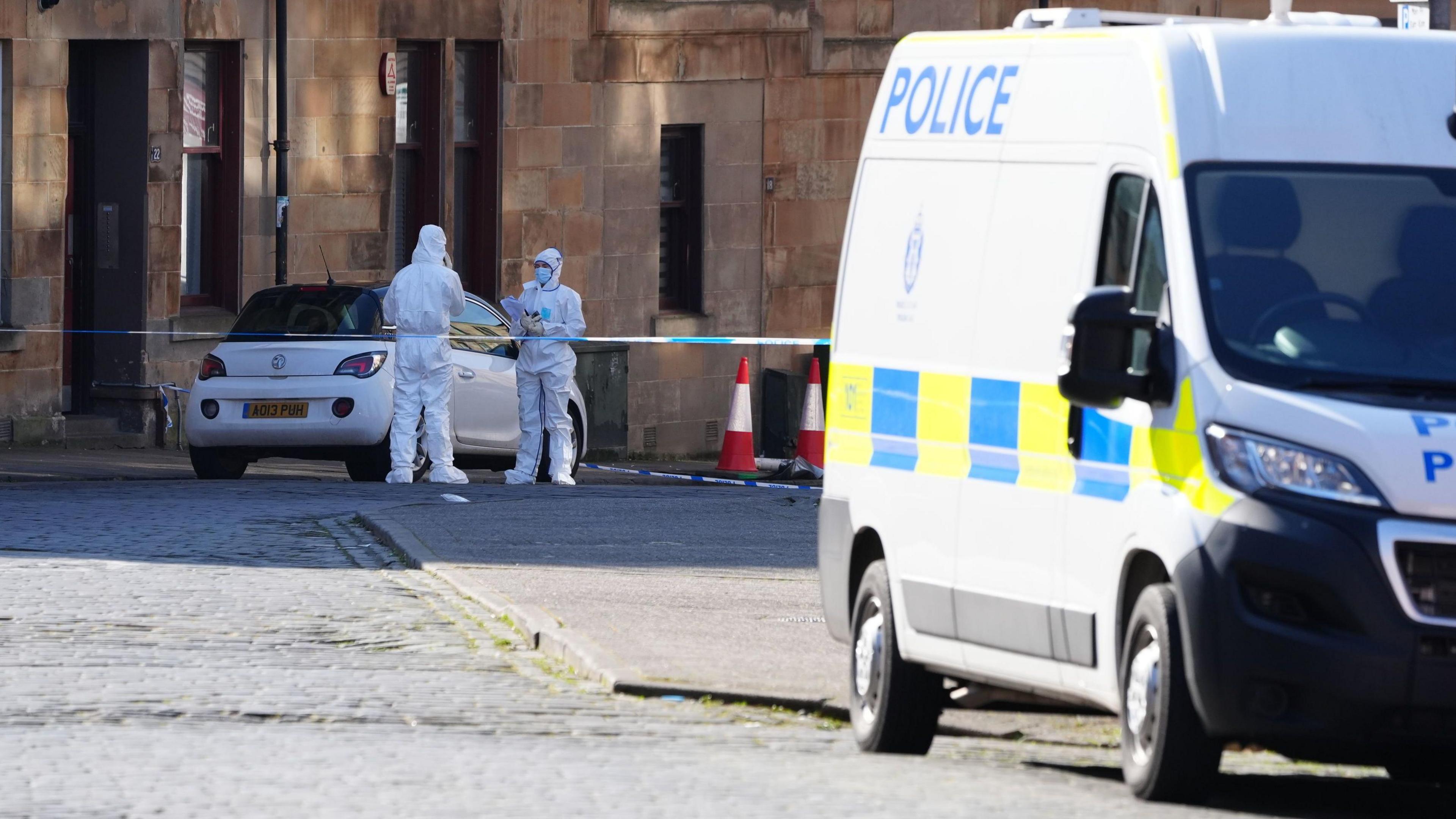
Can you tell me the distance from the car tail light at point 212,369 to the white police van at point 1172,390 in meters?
11.6

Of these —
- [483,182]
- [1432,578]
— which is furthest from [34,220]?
[1432,578]

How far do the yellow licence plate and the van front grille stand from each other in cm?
1383

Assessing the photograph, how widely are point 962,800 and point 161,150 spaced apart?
1882 centimetres

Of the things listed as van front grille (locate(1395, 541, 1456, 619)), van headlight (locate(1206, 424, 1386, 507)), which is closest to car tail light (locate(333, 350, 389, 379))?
van headlight (locate(1206, 424, 1386, 507))

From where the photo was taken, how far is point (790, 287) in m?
32.4

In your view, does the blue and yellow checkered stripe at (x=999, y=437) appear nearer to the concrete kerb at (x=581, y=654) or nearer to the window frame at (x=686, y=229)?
the concrete kerb at (x=581, y=654)

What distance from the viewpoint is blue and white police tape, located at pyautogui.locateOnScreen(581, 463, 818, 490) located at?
22672mm

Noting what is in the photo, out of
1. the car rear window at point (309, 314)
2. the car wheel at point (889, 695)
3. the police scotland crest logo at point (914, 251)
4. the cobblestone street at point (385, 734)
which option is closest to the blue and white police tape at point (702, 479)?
the car rear window at point (309, 314)

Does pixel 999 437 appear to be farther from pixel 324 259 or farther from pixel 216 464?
pixel 324 259

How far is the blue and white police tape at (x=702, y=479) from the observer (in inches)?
893

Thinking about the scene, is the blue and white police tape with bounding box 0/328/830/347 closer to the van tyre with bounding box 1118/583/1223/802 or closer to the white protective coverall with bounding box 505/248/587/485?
the white protective coverall with bounding box 505/248/587/485

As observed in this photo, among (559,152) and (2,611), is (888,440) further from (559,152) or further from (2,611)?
(559,152)

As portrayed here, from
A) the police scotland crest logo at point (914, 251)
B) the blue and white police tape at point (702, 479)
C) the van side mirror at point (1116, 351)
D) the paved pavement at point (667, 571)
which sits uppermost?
the police scotland crest logo at point (914, 251)

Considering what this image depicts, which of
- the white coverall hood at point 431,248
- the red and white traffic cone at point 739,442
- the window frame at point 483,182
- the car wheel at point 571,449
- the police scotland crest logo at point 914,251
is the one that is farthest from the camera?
the window frame at point 483,182
